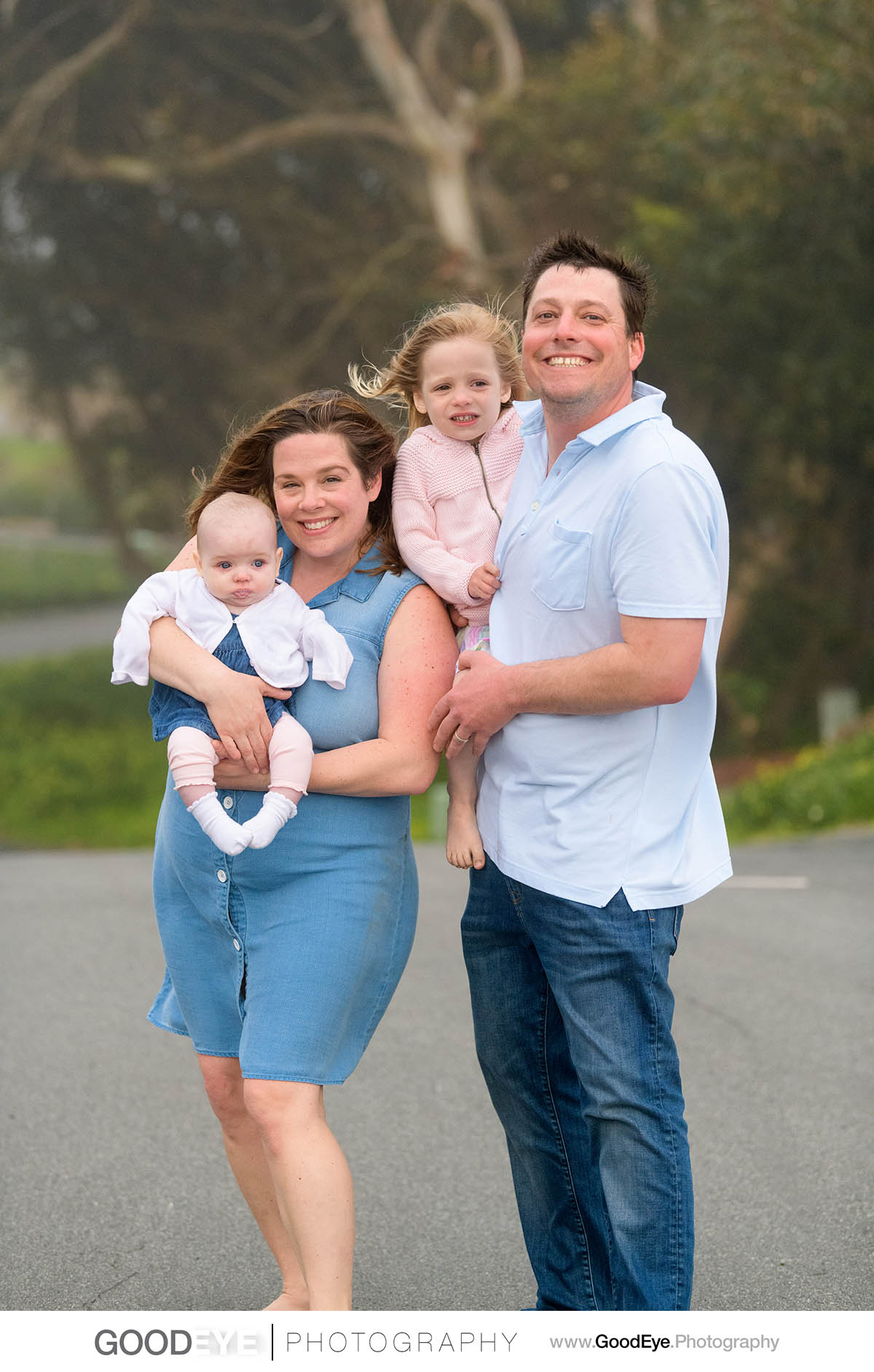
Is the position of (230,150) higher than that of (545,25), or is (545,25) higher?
(545,25)

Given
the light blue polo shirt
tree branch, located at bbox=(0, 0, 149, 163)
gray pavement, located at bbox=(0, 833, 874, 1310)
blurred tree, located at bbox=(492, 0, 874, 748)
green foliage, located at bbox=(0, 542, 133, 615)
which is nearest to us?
the light blue polo shirt

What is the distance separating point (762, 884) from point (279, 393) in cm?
1400

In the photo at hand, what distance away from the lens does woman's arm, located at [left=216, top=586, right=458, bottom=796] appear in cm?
258

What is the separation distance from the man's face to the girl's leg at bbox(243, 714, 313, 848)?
76cm

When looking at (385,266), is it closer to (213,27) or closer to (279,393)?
(279,393)

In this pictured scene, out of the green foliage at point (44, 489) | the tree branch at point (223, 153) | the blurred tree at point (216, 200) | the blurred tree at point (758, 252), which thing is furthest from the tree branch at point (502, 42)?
the green foliage at point (44, 489)

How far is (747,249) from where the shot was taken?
16.9 metres

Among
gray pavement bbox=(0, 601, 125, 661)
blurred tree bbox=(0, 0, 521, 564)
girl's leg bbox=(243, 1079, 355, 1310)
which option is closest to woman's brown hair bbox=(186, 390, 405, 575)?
girl's leg bbox=(243, 1079, 355, 1310)

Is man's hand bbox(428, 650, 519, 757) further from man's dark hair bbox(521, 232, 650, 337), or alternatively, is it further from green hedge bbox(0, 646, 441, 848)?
green hedge bbox(0, 646, 441, 848)

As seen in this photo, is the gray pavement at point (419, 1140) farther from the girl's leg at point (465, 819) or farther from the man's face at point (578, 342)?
the man's face at point (578, 342)

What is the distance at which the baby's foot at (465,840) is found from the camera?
277 cm

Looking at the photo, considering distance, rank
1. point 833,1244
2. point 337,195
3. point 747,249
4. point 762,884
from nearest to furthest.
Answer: point 833,1244, point 762,884, point 747,249, point 337,195
